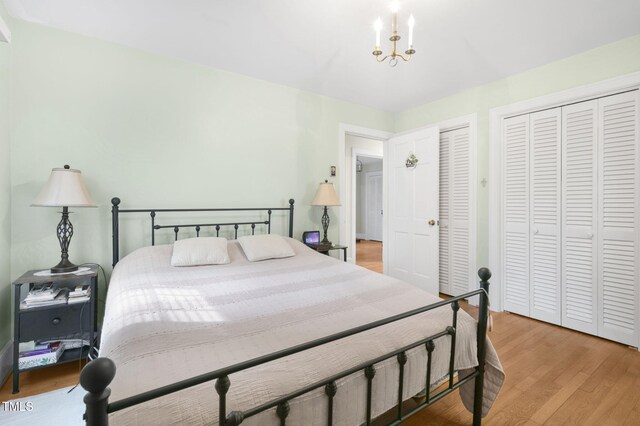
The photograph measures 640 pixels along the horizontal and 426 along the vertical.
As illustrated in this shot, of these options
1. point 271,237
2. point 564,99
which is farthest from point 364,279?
point 564,99

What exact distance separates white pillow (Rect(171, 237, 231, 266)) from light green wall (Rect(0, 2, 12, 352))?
1.08 metres

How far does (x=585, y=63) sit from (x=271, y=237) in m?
3.17

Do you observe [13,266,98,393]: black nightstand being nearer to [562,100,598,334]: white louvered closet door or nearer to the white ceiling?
the white ceiling

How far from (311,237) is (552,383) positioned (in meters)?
2.36

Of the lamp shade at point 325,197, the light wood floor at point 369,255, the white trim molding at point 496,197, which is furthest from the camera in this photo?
the light wood floor at point 369,255

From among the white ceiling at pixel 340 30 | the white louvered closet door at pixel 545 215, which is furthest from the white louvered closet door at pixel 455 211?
the white ceiling at pixel 340 30

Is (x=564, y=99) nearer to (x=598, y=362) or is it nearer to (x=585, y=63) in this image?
(x=585, y=63)

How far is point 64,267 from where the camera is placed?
207cm

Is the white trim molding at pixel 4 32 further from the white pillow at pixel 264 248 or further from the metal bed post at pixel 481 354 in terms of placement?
the metal bed post at pixel 481 354

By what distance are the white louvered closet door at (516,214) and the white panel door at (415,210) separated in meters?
0.70

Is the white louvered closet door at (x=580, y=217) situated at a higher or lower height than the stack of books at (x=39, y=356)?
higher

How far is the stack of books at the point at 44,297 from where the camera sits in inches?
73.2

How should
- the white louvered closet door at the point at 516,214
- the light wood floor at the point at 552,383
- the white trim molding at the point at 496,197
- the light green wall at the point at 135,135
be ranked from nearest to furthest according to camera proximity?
the light wood floor at the point at 552,383 < the light green wall at the point at 135,135 < the white louvered closet door at the point at 516,214 < the white trim molding at the point at 496,197

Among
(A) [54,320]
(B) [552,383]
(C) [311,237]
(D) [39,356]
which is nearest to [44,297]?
(A) [54,320]
